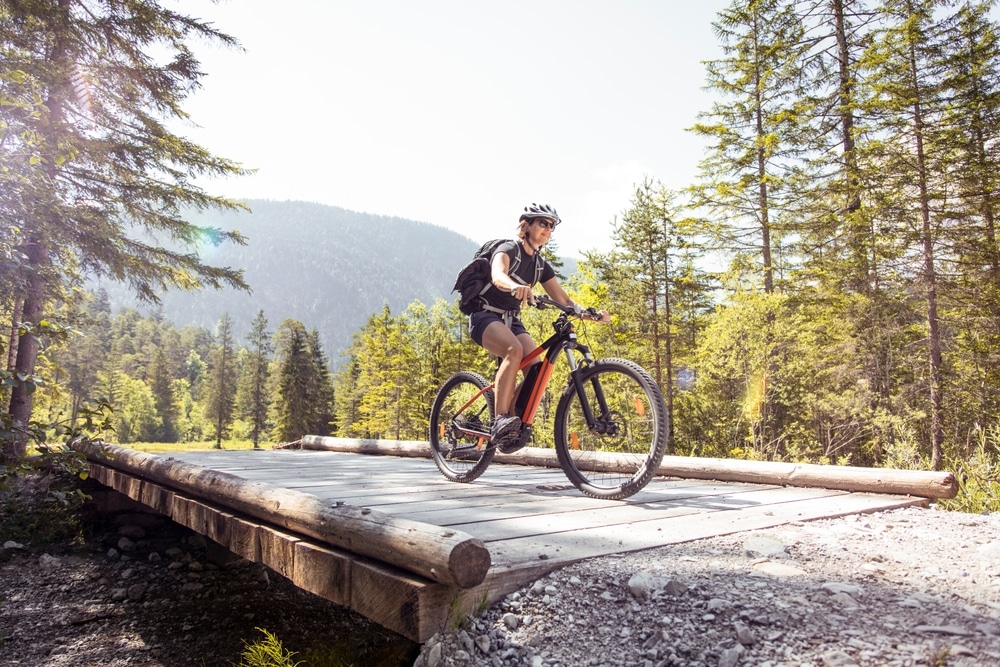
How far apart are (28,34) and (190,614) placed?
407 inches

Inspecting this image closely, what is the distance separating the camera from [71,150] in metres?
3.83

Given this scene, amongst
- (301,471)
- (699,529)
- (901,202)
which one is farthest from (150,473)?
(901,202)

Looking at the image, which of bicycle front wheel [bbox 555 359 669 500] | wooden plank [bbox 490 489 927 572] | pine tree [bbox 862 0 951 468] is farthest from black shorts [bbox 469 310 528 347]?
pine tree [bbox 862 0 951 468]

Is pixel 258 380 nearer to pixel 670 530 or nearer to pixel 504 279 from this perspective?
pixel 504 279

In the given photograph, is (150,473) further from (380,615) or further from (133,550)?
(380,615)

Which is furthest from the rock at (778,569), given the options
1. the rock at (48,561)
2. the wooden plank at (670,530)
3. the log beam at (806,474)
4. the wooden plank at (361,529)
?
the rock at (48,561)

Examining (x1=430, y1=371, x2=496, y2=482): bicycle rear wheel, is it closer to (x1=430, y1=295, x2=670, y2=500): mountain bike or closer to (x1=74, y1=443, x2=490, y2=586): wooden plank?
(x1=430, y1=295, x2=670, y2=500): mountain bike

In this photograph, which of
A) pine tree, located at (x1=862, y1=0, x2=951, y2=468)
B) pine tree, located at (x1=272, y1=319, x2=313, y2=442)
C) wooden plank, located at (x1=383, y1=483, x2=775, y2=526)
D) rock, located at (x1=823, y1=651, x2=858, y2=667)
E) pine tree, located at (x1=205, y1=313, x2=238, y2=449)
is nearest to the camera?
rock, located at (x1=823, y1=651, x2=858, y2=667)

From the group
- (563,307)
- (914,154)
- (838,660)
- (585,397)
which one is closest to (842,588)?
(838,660)

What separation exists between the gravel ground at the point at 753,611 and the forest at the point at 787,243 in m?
4.56

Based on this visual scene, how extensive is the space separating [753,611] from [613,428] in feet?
7.11

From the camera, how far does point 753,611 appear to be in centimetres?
212

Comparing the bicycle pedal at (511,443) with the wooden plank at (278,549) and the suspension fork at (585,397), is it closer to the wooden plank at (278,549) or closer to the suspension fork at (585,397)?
the suspension fork at (585,397)

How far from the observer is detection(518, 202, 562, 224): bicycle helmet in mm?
4742
